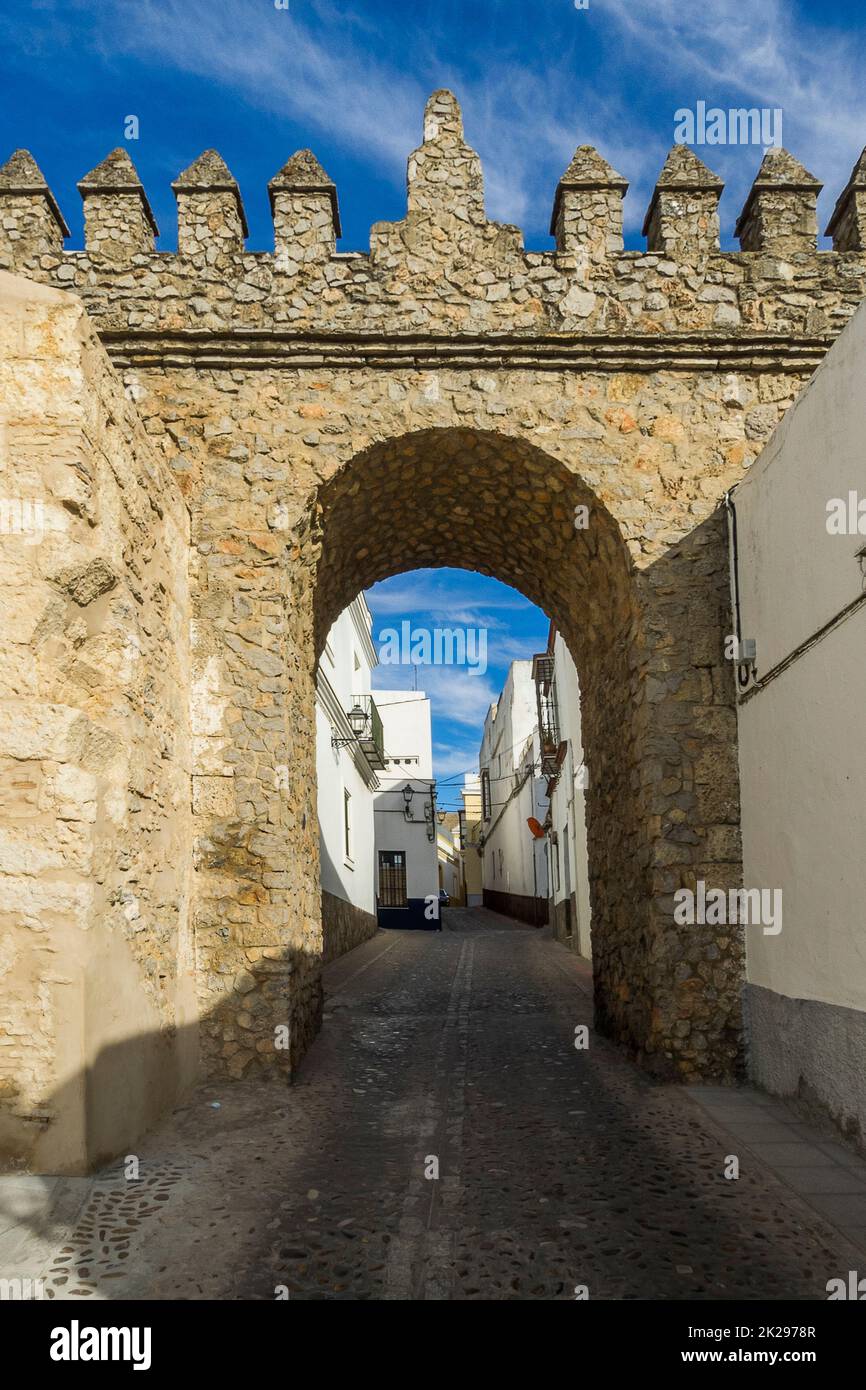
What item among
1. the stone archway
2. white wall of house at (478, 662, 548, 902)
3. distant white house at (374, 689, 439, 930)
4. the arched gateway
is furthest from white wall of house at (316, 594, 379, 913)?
the arched gateway

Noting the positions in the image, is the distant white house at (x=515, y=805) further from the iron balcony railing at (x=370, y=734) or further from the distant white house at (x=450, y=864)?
the distant white house at (x=450, y=864)

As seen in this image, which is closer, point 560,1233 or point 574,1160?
point 560,1233

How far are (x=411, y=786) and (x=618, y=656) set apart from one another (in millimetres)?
19037

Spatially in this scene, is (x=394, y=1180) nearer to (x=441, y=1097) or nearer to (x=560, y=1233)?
(x=560, y=1233)

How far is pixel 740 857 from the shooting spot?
237 inches

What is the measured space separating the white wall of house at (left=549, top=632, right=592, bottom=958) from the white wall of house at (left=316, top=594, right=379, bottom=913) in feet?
11.4

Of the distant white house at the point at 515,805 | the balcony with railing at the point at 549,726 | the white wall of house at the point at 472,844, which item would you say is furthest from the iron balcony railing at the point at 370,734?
the white wall of house at the point at 472,844

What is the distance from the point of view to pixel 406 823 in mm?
25625

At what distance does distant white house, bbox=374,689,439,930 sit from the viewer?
24.6 meters

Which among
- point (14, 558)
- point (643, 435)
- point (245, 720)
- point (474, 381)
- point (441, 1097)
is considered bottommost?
point (441, 1097)

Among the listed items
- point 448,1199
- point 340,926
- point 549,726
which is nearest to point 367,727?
point 549,726

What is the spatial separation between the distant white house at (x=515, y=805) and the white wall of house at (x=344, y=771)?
376 centimetres
